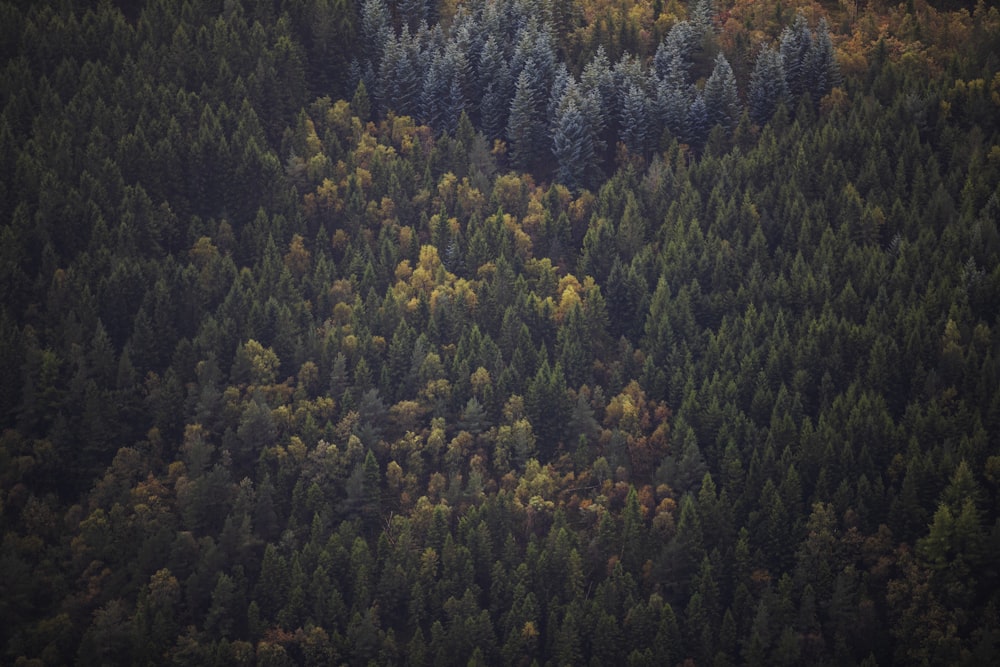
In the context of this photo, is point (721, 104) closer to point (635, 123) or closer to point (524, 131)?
point (635, 123)

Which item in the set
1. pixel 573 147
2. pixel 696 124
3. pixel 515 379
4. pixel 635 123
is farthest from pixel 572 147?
pixel 515 379

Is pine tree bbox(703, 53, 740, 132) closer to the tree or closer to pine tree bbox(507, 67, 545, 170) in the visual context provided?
the tree

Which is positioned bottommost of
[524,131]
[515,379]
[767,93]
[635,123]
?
[515,379]

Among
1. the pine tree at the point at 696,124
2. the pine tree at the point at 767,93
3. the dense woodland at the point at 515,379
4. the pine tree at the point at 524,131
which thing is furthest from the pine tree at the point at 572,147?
the pine tree at the point at 767,93

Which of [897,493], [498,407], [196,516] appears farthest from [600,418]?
[196,516]

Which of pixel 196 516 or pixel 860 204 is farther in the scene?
pixel 860 204

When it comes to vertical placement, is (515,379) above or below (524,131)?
below

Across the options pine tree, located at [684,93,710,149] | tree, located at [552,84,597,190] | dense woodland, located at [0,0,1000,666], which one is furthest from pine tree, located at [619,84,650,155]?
pine tree, located at [684,93,710,149]

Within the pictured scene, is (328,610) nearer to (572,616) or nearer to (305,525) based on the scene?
(305,525)
